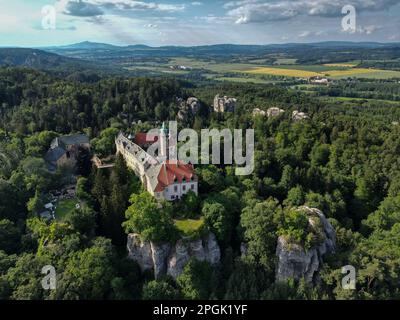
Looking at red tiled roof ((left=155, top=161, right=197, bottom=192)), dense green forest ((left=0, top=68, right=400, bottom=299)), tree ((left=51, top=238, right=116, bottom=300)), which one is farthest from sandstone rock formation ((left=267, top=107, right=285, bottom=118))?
tree ((left=51, top=238, right=116, bottom=300))

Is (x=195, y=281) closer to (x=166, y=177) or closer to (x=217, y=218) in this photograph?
(x=217, y=218)

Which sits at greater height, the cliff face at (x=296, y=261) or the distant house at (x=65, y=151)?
the distant house at (x=65, y=151)

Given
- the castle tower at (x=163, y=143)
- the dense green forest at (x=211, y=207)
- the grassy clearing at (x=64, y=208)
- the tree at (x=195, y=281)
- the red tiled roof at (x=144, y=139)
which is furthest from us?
the red tiled roof at (x=144, y=139)

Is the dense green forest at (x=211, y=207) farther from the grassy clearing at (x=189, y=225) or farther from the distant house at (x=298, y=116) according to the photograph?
the distant house at (x=298, y=116)

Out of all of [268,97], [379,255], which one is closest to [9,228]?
[379,255]

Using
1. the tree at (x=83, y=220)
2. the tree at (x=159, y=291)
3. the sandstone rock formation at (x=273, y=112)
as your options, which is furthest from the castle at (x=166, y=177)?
the sandstone rock formation at (x=273, y=112)
